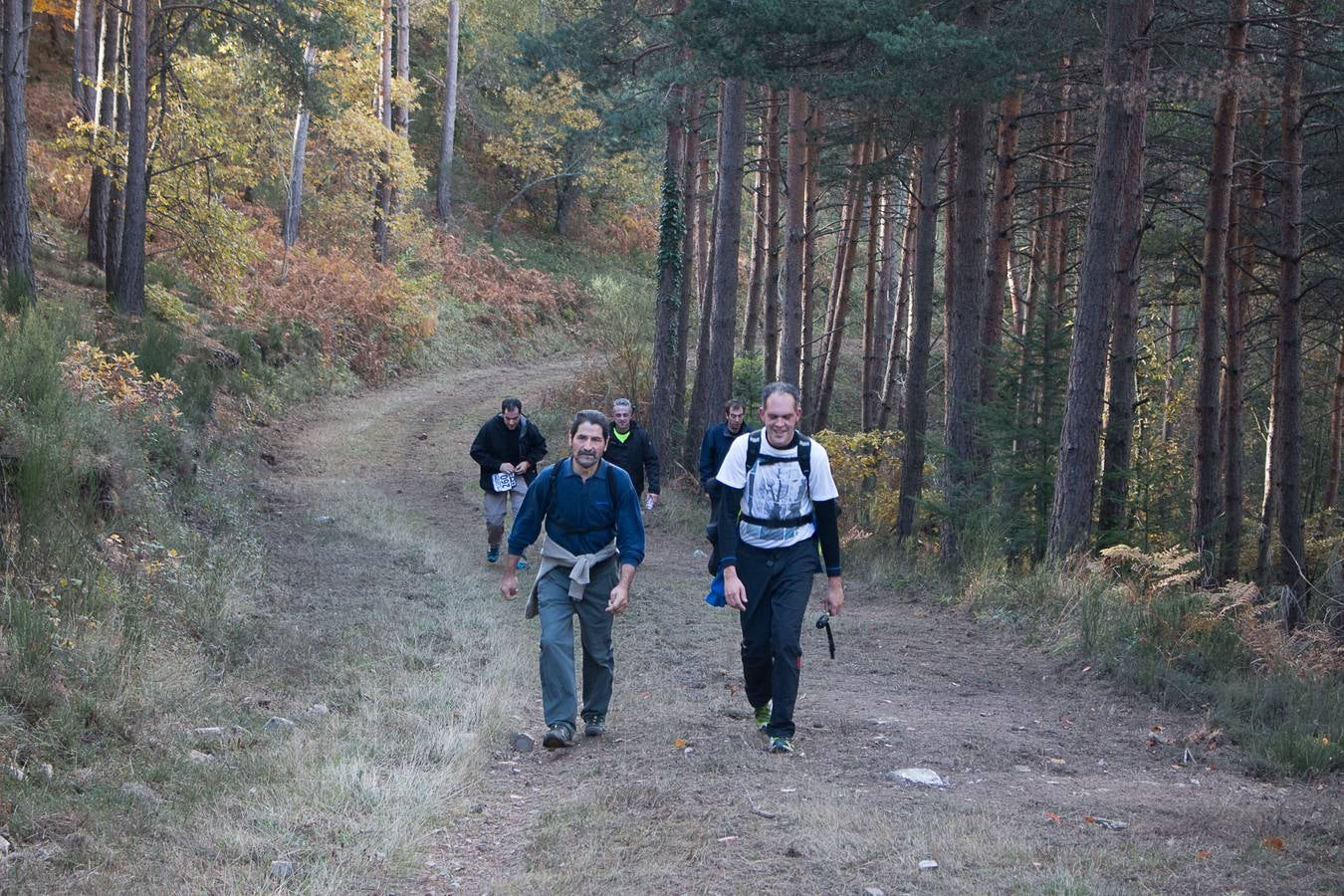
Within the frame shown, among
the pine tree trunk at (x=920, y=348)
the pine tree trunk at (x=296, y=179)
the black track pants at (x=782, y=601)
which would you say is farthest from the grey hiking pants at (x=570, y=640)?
the pine tree trunk at (x=296, y=179)

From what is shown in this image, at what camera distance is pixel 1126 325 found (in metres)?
14.1

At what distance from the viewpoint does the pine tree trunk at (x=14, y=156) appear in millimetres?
14008

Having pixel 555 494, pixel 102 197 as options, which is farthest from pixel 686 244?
pixel 555 494

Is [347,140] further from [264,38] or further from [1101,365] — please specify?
[1101,365]

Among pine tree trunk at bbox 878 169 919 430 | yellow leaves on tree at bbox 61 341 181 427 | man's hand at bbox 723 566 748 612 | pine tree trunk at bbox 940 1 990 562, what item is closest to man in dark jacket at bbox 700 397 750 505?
pine tree trunk at bbox 940 1 990 562

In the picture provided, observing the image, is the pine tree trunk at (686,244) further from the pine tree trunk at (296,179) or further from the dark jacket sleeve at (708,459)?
the pine tree trunk at (296,179)

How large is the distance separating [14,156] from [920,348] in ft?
39.7

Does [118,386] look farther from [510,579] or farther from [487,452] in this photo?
[510,579]

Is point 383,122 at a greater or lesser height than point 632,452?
greater

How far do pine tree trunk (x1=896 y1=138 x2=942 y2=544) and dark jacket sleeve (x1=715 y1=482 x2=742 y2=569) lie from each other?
32.0 feet

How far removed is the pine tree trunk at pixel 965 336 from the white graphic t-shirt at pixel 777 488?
7456 millimetres

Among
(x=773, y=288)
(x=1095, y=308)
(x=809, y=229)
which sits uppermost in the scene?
(x=809, y=229)

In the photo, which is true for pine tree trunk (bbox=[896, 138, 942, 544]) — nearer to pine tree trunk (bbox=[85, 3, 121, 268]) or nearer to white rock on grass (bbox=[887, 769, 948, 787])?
white rock on grass (bbox=[887, 769, 948, 787])

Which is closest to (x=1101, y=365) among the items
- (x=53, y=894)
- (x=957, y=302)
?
(x=957, y=302)
